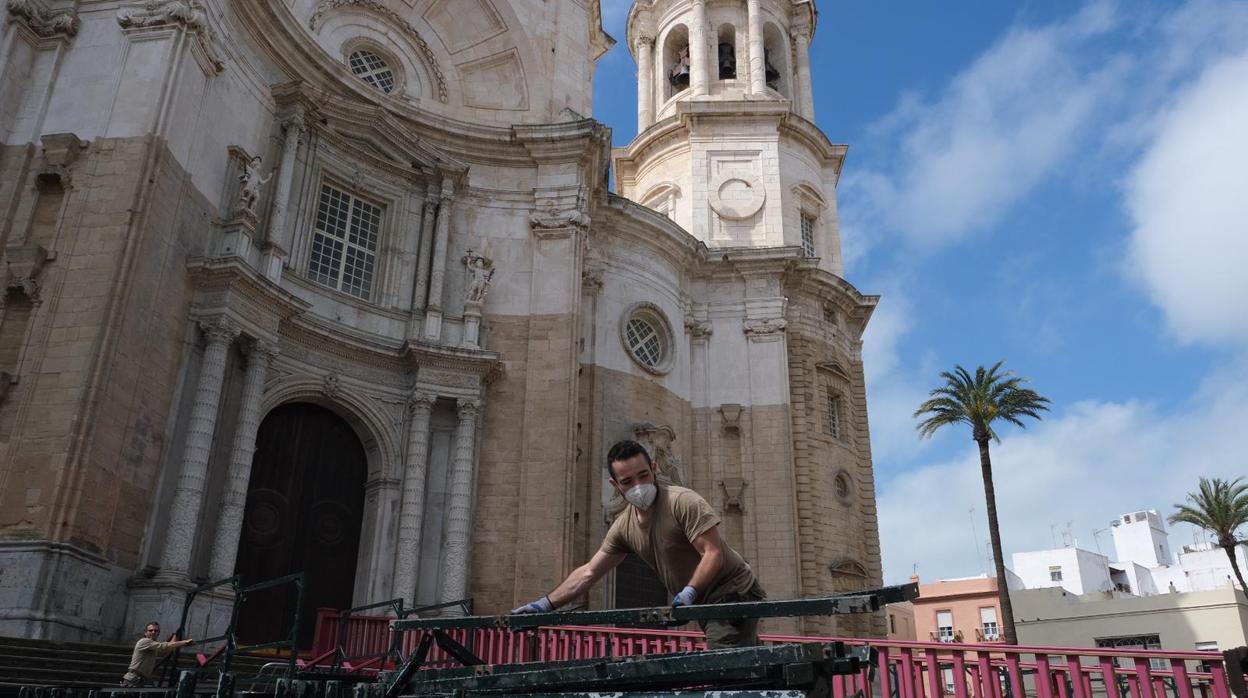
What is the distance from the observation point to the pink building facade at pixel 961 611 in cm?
4831

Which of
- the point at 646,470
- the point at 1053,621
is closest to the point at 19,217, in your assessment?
the point at 646,470

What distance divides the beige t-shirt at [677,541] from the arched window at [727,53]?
32656 millimetres

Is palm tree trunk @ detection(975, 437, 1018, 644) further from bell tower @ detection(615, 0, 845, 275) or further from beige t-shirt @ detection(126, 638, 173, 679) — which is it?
beige t-shirt @ detection(126, 638, 173, 679)

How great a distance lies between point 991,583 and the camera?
49.2m

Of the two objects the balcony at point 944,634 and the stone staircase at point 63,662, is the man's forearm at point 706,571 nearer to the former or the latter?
the stone staircase at point 63,662

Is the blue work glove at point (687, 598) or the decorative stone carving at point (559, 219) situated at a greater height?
the decorative stone carving at point (559, 219)

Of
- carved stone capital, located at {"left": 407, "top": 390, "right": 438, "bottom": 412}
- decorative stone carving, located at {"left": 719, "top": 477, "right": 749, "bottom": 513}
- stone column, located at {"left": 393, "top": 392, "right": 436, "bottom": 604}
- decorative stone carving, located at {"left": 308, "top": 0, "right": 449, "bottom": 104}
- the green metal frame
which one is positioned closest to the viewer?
the green metal frame

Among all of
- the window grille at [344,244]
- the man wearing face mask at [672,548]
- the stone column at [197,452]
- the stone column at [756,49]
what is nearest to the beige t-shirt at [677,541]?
the man wearing face mask at [672,548]

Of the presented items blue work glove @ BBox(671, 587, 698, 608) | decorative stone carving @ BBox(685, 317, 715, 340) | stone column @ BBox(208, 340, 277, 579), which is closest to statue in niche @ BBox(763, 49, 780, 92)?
decorative stone carving @ BBox(685, 317, 715, 340)

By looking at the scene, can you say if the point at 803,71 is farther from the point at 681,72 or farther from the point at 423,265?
the point at 423,265

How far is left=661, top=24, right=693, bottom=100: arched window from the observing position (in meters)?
36.2

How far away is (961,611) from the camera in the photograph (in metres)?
49.6

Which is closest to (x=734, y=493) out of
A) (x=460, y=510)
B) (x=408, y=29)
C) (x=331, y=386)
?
(x=460, y=510)

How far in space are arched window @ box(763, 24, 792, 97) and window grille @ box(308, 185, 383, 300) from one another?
2014cm
